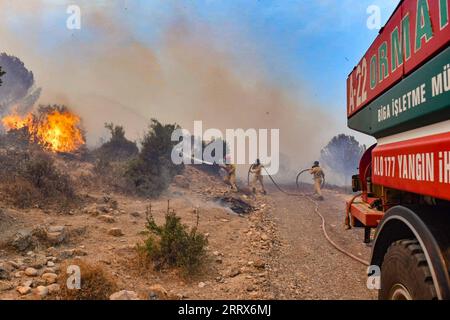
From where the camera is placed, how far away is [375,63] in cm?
323

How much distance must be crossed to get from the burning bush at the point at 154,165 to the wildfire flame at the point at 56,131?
5.32 m

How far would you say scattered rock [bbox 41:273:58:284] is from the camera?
4412mm

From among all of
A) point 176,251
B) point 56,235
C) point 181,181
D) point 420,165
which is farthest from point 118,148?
point 420,165

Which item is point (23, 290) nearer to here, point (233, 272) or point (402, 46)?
point (233, 272)

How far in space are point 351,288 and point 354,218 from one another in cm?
131

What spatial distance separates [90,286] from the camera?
4207 mm

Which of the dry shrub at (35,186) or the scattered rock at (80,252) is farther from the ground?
the dry shrub at (35,186)

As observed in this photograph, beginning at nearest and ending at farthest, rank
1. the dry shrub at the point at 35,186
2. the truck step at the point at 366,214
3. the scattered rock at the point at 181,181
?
1. the truck step at the point at 366,214
2. the dry shrub at the point at 35,186
3. the scattered rock at the point at 181,181

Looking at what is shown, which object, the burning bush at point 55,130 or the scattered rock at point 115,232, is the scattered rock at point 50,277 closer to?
the scattered rock at point 115,232

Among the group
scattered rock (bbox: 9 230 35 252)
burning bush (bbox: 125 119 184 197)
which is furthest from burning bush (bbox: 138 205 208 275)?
burning bush (bbox: 125 119 184 197)

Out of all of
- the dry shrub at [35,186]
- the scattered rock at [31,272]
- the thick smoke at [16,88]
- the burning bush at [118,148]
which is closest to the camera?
the scattered rock at [31,272]

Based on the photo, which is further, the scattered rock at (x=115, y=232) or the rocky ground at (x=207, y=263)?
the scattered rock at (x=115, y=232)

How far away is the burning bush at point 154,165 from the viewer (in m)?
12.7

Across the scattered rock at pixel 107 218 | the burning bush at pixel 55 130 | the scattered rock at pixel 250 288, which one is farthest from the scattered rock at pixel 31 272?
the burning bush at pixel 55 130
